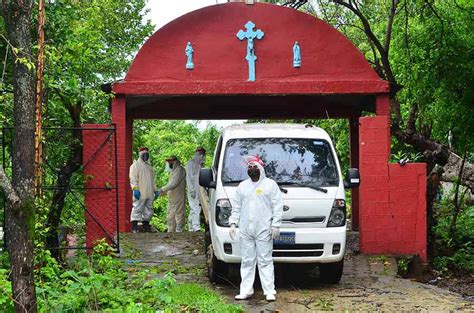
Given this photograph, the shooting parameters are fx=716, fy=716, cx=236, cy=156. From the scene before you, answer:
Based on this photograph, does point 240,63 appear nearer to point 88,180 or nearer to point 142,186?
point 88,180

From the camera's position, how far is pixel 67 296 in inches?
317

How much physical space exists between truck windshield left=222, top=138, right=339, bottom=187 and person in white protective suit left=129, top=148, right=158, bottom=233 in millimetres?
5693

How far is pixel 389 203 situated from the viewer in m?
12.4

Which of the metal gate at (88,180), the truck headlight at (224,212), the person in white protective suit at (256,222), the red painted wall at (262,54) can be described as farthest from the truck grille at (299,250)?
the red painted wall at (262,54)

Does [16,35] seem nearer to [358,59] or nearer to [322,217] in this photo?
[322,217]

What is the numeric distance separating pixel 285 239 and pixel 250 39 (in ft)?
16.5

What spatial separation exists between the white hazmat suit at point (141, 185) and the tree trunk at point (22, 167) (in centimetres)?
888

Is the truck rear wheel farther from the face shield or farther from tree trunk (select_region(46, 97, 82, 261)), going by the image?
the face shield

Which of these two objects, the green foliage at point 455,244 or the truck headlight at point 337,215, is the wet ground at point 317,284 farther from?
the green foliage at point 455,244

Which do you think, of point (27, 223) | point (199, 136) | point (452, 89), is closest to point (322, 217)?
Answer: point (27, 223)

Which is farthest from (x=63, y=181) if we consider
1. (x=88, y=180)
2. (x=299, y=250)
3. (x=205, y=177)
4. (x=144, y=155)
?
(x=299, y=250)

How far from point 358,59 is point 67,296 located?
7700mm

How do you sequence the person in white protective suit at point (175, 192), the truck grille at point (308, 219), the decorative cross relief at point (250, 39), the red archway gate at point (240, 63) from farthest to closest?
1. the person in white protective suit at point (175, 192)
2. the decorative cross relief at point (250, 39)
3. the red archway gate at point (240, 63)
4. the truck grille at point (308, 219)

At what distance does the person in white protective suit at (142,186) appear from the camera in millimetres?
15797
